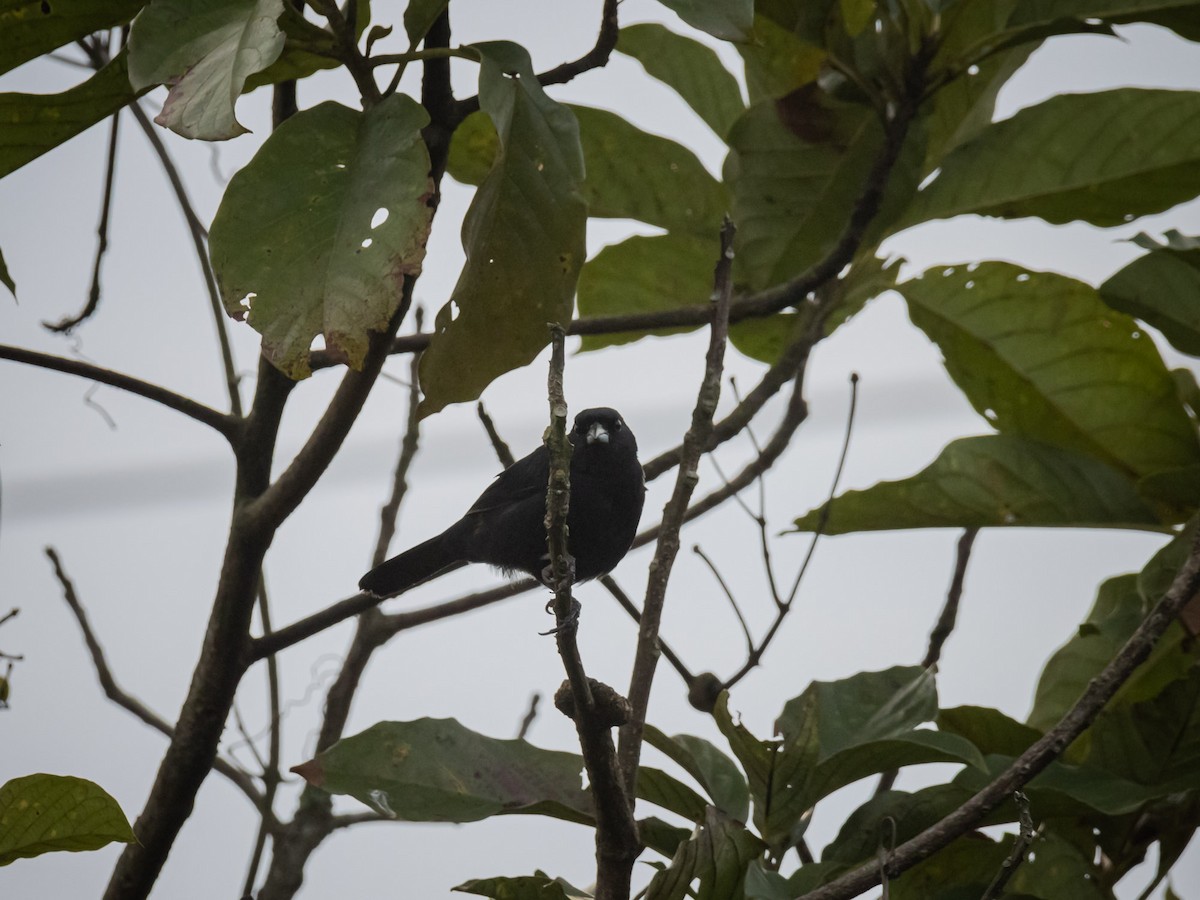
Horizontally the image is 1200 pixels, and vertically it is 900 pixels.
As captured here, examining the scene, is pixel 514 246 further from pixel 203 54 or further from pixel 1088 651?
pixel 1088 651

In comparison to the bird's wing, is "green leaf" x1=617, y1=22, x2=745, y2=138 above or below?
above

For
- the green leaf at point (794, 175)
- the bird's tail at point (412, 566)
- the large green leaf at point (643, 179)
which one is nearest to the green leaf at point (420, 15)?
the large green leaf at point (643, 179)

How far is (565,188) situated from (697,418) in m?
0.52

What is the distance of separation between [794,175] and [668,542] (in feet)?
4.86

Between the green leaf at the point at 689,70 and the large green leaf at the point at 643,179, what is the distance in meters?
0.17

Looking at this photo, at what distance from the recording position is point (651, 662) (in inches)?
86.3

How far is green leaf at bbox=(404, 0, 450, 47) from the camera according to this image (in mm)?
2242

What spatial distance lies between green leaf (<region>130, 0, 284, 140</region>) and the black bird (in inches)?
79.0

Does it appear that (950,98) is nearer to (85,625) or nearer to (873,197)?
(873,197)

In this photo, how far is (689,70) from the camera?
3.45 meters

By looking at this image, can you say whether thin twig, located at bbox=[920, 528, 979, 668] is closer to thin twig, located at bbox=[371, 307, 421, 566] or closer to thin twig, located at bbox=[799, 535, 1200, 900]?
thin twig, located at bbox=[799, 535, 1200, 900]

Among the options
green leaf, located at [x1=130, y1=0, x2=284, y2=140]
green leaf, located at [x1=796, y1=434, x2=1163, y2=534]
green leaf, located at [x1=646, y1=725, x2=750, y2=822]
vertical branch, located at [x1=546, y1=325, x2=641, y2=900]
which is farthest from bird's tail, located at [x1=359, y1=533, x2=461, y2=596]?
green leaf, located at [x1=130, y1=0, x2=284, y2=140]

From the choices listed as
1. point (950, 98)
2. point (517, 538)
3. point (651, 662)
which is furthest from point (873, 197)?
point (517, 538)

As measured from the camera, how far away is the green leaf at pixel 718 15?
2.09 m
